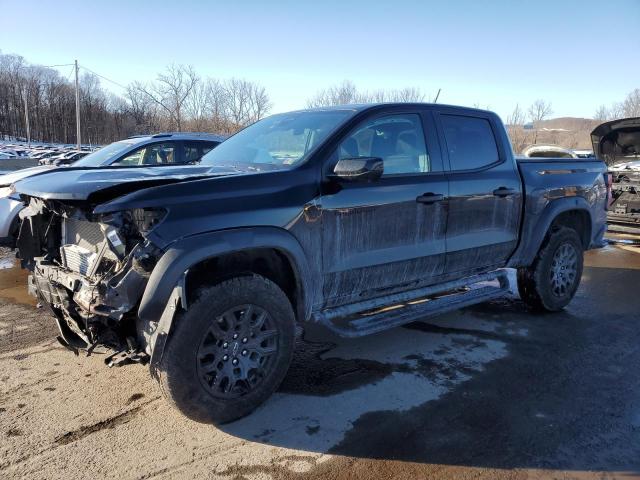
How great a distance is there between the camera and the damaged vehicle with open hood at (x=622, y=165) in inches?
374

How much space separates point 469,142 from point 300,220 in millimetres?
2148

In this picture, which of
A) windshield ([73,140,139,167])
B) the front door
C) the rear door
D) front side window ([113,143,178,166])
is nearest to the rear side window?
the rear door

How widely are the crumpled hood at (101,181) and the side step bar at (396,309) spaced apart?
1.34 m

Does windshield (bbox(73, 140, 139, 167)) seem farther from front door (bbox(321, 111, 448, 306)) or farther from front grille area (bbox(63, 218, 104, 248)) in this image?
front door (bbox(321, 111, 448, 306))

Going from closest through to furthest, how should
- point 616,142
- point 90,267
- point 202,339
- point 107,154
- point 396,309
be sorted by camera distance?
1. point 202,339
2. point 90,267
3. point 396,309
4. point 107,154
5. point 616,142

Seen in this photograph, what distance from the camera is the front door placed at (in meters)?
3.55

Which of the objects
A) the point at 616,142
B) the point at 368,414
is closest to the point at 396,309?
the point at 368,414

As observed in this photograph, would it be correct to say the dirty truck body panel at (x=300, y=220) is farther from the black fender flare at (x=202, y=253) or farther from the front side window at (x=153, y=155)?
the front side window at (x=153, y=155)

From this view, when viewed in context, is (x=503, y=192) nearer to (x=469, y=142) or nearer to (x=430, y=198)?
(x=469, y=142)

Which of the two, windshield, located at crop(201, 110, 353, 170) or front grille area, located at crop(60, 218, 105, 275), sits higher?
windshield, located at crop(201, 110, 353, 170)

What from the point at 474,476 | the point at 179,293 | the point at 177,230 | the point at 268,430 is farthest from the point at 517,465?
the point at 177,230

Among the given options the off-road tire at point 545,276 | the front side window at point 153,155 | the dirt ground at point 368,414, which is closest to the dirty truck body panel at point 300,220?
the off-road tire at point 545,276

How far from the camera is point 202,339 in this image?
2.96m

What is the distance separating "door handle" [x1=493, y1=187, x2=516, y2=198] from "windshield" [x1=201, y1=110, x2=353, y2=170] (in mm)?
1682
